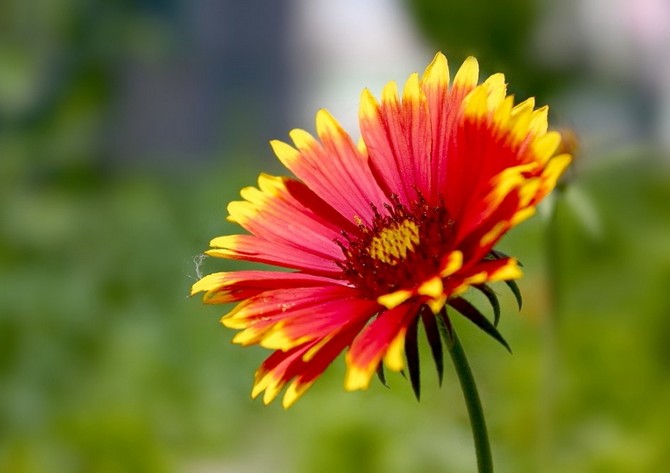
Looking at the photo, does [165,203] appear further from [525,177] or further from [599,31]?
[525,177]

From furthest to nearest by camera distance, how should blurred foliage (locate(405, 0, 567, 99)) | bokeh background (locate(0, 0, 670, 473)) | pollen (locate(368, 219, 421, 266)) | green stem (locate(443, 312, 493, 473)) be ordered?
blurred foliage (locate(405, 0, 567, 99)), bokeh background (locate(0, 0, 670, 473)), pollen (locate(368, 219, 421, 266)), green stem (locate(443, 312, 493, 473))

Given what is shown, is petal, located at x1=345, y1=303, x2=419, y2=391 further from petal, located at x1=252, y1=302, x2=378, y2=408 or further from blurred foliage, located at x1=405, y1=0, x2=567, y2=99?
blurred foliage, located at x1=405, y1=0, x2=567, y2=99

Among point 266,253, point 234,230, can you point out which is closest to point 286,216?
point 266,253

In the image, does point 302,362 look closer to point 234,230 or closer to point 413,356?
point 413,356

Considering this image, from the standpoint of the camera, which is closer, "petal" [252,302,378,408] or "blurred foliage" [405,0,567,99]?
"petal" [252,302,378,408]

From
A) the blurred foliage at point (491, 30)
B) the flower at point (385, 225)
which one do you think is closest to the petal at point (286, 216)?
the flower at point (385, 225)

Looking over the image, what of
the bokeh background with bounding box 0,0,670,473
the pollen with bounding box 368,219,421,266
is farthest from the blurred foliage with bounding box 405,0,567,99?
the pollen with bounding box 368,219,421,266

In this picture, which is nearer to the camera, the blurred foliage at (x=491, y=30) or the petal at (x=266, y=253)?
the petal at (x=266, y=253)

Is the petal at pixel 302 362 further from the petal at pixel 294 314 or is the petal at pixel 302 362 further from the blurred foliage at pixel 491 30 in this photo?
the blurred foliage at pixel 491 30

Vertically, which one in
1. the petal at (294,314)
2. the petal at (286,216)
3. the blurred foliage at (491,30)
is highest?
the blurred foliage at (491,30)
